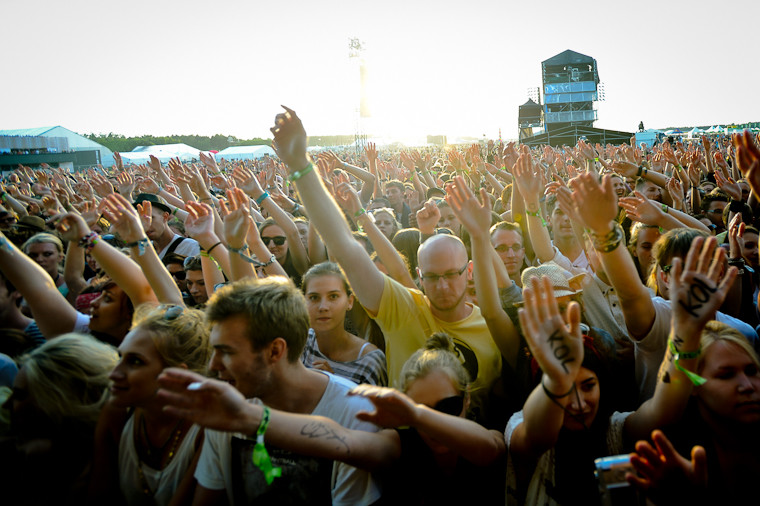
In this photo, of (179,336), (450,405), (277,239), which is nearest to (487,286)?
(450,405)

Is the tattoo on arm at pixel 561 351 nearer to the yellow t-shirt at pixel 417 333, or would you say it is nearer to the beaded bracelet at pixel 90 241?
the yellow t-shirt at pixel 417 333

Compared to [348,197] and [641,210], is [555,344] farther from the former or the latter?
[348,197]

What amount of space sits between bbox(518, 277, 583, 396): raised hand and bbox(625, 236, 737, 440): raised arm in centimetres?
44

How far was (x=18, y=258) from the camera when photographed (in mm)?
2707

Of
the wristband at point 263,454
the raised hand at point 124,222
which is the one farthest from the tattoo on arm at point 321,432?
the raised hand at point 124,222

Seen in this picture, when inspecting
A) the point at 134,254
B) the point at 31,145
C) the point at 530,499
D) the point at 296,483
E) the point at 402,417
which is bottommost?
the point at 530,499

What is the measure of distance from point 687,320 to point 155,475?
221cm

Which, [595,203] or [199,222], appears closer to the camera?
[595,203]

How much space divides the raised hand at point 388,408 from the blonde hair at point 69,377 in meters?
1.24

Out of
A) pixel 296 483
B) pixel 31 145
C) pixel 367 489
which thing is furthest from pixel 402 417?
pixel 31 145

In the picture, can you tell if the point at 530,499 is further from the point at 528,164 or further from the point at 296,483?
the point at 528,164

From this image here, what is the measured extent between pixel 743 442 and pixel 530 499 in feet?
2.77

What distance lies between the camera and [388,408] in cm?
159

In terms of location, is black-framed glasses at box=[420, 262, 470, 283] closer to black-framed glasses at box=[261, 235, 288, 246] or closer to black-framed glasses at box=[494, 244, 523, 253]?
black-framed glasses at box=[494, 244, 523, 253]
